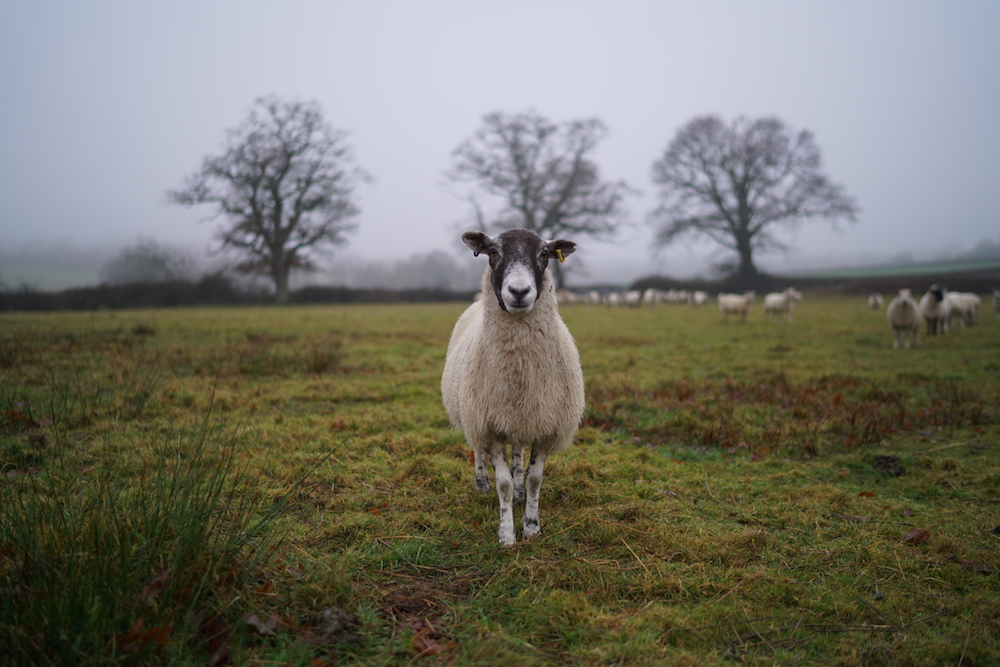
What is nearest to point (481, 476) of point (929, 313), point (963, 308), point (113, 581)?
point (113, 581)

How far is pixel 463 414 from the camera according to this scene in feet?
13.9

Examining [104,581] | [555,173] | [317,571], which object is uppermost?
[555,173]

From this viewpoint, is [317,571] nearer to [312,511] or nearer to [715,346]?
[312,511]

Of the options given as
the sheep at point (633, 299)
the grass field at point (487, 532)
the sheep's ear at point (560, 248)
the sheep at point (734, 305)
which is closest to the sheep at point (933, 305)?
the sheep at point (734, 305)

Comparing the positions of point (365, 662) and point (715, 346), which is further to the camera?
point (715, 346)

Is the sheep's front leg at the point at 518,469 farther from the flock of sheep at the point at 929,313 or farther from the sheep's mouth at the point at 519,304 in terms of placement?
the flock of sheep at the point at 929,313

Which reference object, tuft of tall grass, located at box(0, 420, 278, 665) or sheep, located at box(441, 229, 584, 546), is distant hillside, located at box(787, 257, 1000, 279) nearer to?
sheep, located at box(441, 229, 584, 546)

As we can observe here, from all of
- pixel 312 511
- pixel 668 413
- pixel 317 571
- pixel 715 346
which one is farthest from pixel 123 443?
pixel 715 346

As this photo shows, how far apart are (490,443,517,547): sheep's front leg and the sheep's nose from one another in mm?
1195

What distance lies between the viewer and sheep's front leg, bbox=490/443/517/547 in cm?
370

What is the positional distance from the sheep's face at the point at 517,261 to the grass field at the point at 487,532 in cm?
173

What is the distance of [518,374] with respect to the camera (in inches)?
159

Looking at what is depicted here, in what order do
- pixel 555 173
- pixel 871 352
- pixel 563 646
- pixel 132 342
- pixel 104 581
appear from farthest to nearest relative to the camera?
pixel 555 173 < pixel 871 352 < pixel 132 342 < pixel 563 646 < pixel 104 581

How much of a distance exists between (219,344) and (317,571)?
11.2 meters
